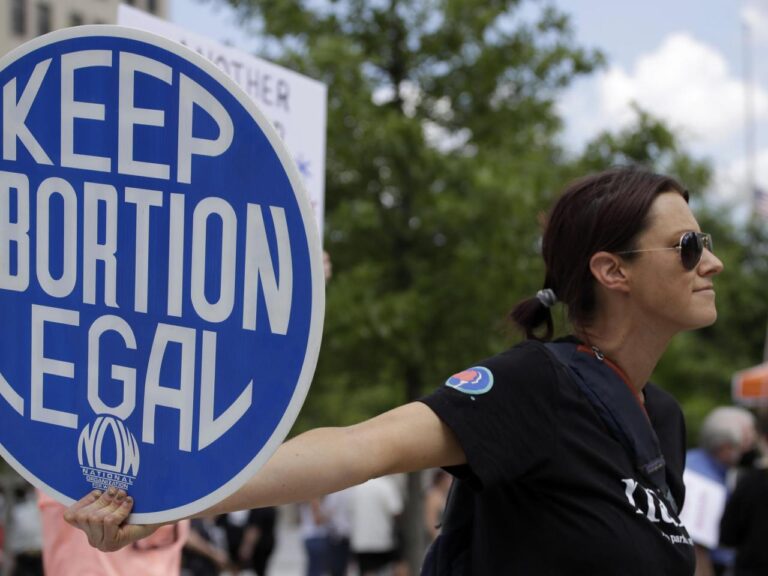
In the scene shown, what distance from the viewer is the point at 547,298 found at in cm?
245

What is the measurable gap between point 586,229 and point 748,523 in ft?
13.2

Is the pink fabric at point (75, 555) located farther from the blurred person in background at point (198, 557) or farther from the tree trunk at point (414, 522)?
the tree trunk at point (414, 522)

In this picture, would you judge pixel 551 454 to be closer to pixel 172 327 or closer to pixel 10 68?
pixel 172 327

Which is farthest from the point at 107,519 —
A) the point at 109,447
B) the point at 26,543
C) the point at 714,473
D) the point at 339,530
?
the point at 339,530

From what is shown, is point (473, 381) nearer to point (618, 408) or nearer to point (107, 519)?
point (618, 408)

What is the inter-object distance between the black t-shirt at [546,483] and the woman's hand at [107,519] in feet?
1.85

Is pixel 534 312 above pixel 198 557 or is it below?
above

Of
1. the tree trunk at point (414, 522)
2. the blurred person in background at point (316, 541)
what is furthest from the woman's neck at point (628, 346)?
the blurred person in background at point (316, 541)

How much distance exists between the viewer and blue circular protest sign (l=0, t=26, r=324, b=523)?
4.94 ft

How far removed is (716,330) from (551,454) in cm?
3414

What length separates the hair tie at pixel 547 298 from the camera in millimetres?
2445

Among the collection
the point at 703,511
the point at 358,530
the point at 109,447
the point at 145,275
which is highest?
the point at 145,275

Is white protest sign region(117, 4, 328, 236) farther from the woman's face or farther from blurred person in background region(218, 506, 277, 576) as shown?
blurred person in background region(218, 506, 277, 576)

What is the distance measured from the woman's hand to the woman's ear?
42.8 inches
